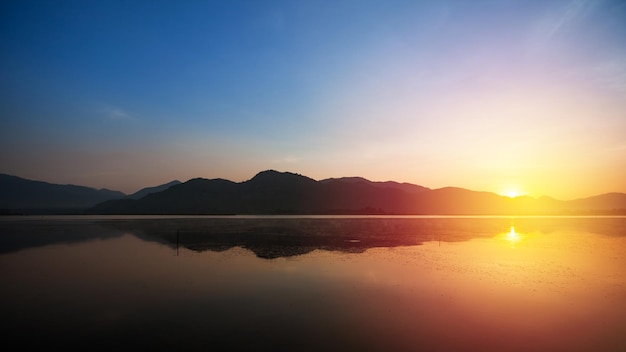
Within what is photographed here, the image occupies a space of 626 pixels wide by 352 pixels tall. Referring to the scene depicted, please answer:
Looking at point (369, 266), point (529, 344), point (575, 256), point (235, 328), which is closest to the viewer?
point (529, 344)

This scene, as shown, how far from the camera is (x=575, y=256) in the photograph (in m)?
42.5

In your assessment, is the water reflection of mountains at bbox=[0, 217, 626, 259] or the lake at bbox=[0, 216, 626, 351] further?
the water reflection of mountains at bbox=[0, 217, 626, 259]

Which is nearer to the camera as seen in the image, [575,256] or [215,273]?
[215,273]

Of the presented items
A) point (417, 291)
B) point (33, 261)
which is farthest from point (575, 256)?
point (33, 261)

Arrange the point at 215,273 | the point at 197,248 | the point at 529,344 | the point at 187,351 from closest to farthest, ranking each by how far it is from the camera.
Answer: the point at 187,351 < the point at 529,344 < the point at 215,273 < the point at 197,248

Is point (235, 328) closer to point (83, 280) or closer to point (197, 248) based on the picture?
point (83, 280)

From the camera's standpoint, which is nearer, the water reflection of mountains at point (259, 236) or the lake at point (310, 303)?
the lake at point (310, 303)

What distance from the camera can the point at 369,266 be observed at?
34.2m

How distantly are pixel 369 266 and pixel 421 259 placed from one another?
826 centimetres

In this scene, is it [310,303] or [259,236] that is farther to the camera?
[259,236]

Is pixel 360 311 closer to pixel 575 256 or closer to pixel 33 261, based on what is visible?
pixel 33 261

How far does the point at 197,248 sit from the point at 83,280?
64.6ft

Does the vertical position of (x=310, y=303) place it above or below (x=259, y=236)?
below

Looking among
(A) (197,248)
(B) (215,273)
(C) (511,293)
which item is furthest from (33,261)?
(C) (511,293)
